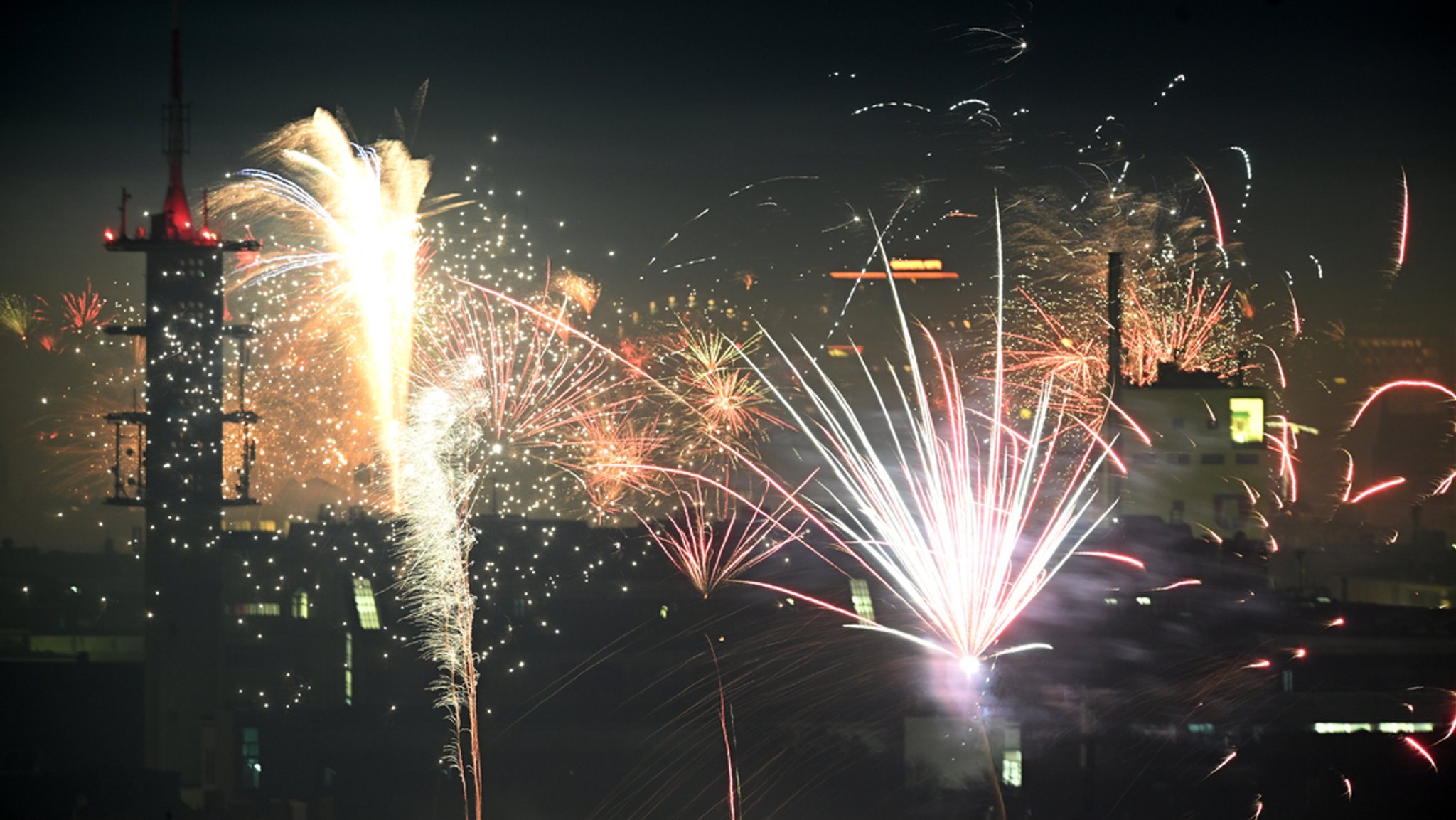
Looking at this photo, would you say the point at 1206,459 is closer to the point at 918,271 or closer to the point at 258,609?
the point at 918,271

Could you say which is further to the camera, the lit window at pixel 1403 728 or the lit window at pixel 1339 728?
the lit window at pixel 1403 728

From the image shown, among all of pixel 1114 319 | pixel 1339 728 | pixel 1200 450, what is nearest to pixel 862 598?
pixel 1339 728

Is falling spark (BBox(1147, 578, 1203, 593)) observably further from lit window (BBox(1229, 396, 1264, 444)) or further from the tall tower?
the tall tower

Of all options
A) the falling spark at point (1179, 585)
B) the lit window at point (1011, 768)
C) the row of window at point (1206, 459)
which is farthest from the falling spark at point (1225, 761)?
the row of window at point (1206, 459)

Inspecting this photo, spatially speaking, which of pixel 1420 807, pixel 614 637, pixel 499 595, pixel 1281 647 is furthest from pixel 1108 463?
pixel 499 595

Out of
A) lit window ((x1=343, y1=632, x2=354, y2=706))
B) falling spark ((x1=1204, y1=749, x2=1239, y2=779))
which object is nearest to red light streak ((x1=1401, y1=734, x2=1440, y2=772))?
falling spark ((x1=1204, y1=749, x2=1239, y2=779))

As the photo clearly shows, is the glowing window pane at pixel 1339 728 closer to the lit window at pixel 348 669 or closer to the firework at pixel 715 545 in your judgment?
the firework at pixel 715 545
